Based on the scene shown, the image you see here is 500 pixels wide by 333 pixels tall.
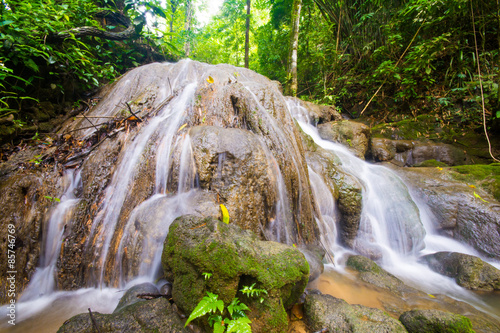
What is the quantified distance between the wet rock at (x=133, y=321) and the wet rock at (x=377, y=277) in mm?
2549

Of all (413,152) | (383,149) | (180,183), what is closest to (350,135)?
(383,149)

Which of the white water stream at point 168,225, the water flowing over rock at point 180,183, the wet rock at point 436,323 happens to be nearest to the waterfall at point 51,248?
the white water stream at point 168,225

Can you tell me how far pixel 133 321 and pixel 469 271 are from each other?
14.5ft

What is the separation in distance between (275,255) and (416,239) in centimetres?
389

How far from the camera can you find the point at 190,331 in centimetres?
158

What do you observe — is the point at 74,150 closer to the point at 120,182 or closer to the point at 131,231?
the point at 120,182

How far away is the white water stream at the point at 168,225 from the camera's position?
2445 mm

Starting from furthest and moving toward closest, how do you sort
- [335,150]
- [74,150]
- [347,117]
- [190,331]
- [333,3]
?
[333,3], [347,117], [335,150], [74,150], [190,331]

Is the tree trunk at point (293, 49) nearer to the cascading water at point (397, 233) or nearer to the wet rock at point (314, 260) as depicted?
the cascading water at point (397, 233)

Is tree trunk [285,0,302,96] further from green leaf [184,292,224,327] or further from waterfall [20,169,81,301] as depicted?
green leaf [184,292,224,327]

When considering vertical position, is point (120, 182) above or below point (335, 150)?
below

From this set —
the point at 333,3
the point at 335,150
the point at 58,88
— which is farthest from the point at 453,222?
the point at 333,3

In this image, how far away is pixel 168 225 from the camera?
256cm

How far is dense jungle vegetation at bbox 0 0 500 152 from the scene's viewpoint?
13.3ft
